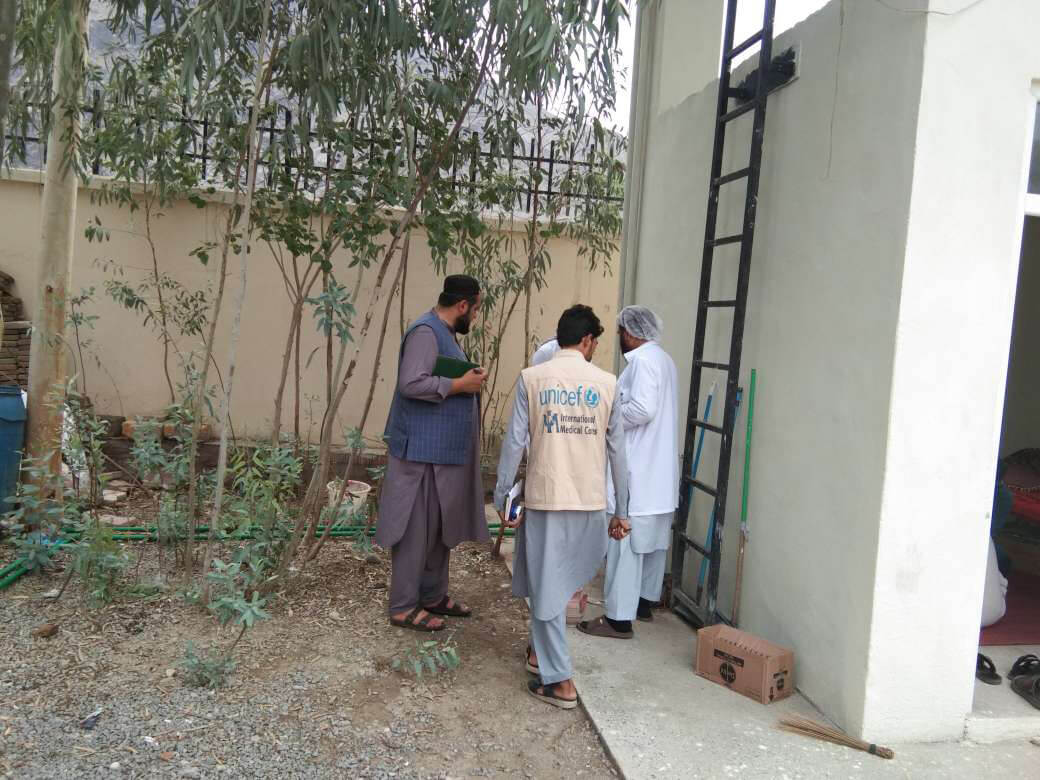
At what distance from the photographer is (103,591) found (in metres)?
4.19

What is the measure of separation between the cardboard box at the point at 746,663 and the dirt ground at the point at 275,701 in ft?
2.23

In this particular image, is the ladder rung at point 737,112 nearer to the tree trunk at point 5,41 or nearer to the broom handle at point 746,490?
the broom handle at point 746,490

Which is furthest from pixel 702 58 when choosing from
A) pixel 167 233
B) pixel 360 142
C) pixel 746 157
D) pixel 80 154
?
pixel 167 233

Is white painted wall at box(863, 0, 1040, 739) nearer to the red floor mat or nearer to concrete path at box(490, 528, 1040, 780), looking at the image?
concrete path at box(490, 528, 1040, 780)

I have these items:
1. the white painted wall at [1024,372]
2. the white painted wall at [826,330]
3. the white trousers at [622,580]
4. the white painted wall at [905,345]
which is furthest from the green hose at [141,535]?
the white painted wall at [1024,372]

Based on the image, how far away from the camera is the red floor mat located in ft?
13.8

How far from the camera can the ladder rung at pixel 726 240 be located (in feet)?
13.5

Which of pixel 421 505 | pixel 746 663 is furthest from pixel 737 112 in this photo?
pixel 746 663

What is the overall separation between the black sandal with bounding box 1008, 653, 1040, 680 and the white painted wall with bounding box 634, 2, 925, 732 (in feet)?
3.12

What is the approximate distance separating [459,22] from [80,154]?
273cm

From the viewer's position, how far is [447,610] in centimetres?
450

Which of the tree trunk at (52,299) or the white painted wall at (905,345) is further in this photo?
the tree trunk at (52,299)

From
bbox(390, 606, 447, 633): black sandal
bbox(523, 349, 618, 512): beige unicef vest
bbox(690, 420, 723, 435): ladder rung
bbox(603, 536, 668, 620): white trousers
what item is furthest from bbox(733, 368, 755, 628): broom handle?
bbox(390, 606, 447, 633): black sandal

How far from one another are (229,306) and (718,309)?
4.25 meters
